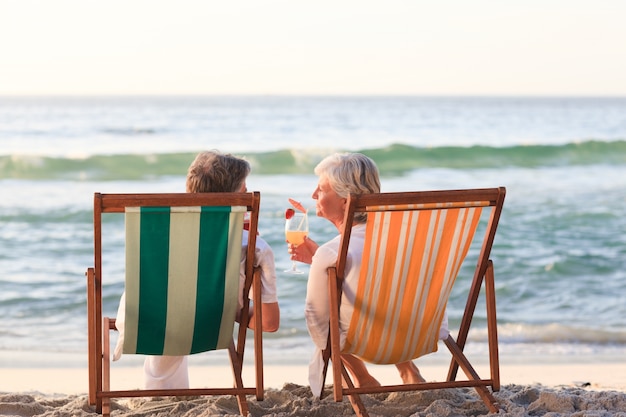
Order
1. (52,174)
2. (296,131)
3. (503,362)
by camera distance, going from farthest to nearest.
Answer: (296,131) < (52,174) < (503,362)

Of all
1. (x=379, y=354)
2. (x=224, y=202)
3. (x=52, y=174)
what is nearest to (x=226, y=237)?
(x=224, y=202)

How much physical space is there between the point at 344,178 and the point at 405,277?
381 millimetres

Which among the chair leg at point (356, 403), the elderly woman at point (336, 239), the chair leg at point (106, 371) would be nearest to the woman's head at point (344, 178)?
the elderly woman at point (336, 239)

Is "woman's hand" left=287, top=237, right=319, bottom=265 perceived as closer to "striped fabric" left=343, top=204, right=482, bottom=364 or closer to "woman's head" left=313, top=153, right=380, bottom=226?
"woman's head" left=313, top=153, right=380, bottom=226

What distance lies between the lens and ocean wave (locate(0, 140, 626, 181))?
14531mm

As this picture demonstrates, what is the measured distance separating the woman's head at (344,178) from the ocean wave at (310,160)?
34.3 ft

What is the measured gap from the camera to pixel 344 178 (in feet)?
9.59

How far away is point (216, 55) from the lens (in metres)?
29.2

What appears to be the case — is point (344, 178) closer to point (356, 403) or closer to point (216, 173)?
point (216, 173)

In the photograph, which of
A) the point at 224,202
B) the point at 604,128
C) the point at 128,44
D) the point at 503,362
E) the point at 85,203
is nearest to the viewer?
the point at 224,202

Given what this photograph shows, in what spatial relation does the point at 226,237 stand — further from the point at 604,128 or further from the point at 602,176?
the point at 604,128

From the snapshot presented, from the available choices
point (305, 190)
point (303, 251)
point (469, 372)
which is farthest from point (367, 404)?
point (305, 190)

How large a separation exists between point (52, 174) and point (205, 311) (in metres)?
11.9

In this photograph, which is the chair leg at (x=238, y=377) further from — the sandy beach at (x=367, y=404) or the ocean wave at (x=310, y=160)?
the ocean wave at (x=310, y=160)
